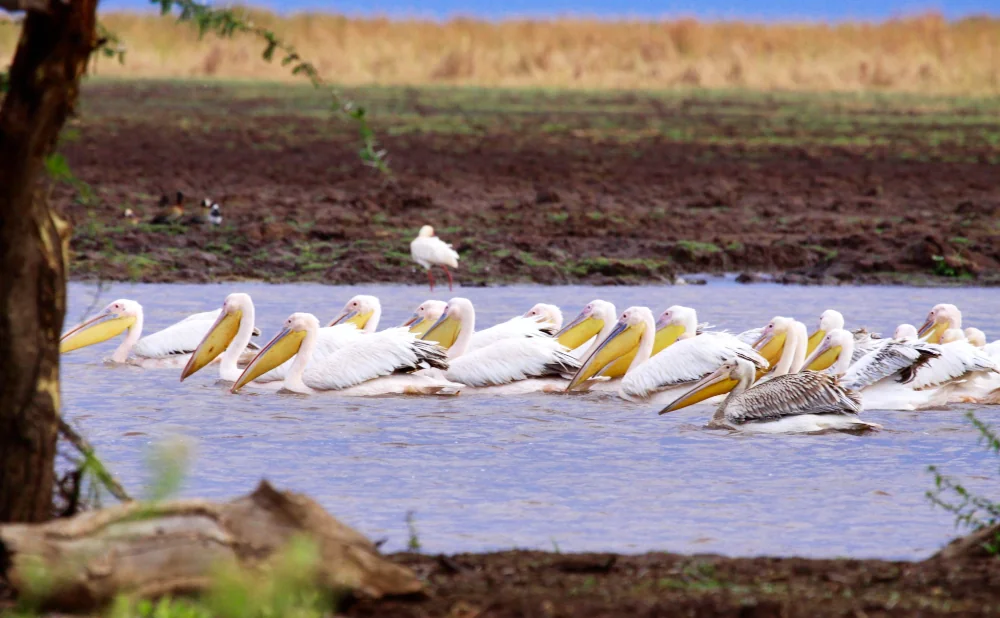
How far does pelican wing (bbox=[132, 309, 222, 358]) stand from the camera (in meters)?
8.78

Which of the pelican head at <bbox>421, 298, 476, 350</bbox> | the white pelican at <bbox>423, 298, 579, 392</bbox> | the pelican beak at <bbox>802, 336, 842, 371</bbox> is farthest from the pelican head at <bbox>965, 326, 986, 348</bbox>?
the pelican head at <bbox>421, 298, 476, 350</bbox>

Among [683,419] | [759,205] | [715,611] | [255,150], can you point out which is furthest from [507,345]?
[255,150]

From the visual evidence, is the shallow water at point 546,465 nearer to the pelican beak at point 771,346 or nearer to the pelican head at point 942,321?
the pelican beak at point 771,346

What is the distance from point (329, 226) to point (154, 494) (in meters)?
10.7

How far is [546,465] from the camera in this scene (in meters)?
6.12

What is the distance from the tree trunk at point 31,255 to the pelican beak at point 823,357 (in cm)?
527

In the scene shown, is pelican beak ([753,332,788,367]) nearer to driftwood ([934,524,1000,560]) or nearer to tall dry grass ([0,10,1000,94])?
driftwood ([934,524,1000,560])

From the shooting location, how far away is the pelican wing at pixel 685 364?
7.84m

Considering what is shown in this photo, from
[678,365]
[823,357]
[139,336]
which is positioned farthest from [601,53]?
[678,365]

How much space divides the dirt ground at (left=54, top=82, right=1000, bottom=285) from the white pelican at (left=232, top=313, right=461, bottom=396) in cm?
112

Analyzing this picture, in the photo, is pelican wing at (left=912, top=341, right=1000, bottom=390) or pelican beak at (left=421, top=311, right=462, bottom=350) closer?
pelican wing at (left=912, top=341, right=1000, bottom=390)

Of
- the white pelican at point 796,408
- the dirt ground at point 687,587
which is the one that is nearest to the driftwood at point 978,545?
the dirt ground at point 687,587

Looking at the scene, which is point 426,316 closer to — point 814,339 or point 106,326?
point 106,326

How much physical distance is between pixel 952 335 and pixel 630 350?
180 cm
